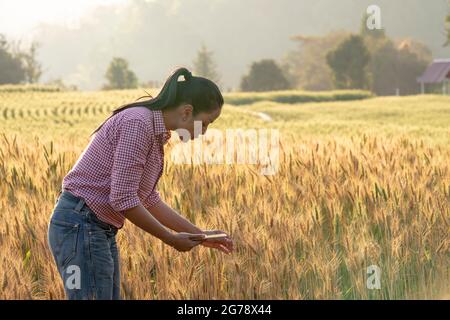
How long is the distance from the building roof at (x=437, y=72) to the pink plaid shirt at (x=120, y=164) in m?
54.5

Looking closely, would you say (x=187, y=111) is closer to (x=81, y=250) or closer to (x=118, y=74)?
(x=81, y=250)

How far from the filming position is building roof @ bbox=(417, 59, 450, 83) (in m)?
55.5

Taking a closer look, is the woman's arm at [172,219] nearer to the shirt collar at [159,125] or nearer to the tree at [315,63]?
the shirt collar at [159,125]

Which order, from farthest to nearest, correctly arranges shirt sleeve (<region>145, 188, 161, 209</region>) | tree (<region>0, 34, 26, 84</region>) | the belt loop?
tree (<region>0, 34, 26, 84</region>) < shirt sleeve (<region>145, 188, 161, 209</region>) < the belt loop

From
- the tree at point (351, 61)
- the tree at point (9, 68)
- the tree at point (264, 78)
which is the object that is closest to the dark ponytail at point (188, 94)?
the tree at point (9, 68)

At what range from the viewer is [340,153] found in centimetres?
561

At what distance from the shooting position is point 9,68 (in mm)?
55594

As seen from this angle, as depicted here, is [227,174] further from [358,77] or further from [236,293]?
[358,77]

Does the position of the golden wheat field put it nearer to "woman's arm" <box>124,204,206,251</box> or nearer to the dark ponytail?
"woman's arm" <box>124,204,206,251</box>

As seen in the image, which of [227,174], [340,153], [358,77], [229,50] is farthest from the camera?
[229,50]

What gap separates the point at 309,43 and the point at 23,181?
282ft

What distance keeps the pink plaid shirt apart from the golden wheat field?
A: 454 mm

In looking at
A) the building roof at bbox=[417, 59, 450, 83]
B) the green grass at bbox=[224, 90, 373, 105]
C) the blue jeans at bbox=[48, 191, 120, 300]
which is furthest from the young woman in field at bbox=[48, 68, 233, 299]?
the building roof at bbox=[417, 59, 450, 83]
